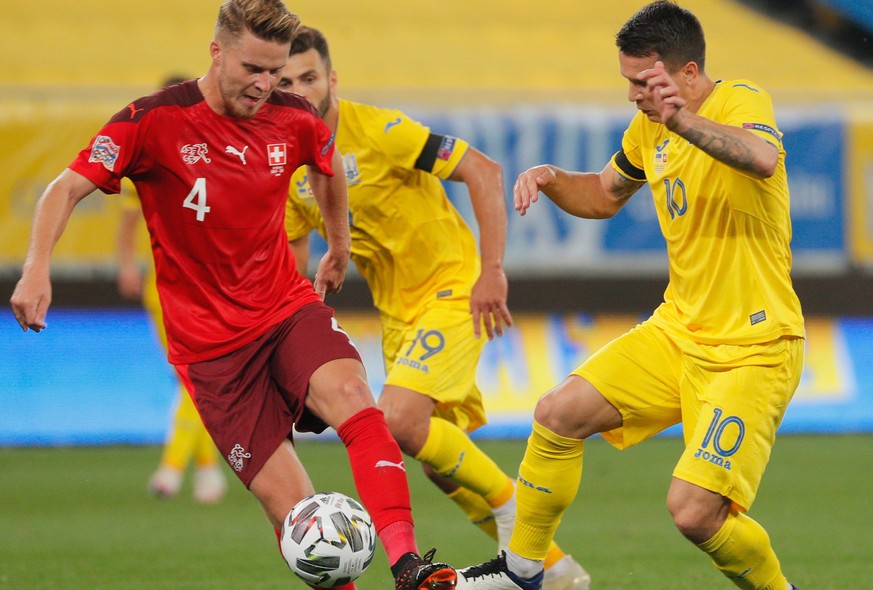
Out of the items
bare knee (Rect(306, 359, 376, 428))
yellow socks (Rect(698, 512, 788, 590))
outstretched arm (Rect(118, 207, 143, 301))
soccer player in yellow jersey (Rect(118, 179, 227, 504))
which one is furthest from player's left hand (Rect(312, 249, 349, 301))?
outstretched arm (Rect(118, 207, 143, 301))

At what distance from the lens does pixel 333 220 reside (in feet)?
17.1

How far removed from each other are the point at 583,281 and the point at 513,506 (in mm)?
7525

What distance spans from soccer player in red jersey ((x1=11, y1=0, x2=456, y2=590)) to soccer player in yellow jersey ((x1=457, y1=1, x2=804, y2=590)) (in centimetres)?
81

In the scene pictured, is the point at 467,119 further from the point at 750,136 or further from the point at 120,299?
the point at 750,136

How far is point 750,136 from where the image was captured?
4.30 meters

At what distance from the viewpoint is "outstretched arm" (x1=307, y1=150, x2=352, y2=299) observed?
201 inches

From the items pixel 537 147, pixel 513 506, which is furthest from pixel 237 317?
pixel 537 147

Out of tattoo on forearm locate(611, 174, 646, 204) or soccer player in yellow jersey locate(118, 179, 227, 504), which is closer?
tattoo on forearm locate(611, 174, 646, 204)

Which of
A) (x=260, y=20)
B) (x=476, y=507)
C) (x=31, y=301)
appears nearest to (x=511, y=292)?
(x=476, y=507)

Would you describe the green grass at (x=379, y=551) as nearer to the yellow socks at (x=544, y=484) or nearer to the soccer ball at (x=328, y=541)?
the yellow socks at (x=544, y=484)

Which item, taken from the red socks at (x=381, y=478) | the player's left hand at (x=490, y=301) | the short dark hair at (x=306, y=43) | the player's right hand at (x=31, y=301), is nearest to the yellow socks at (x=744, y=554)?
the red socks at (x=381, y=478)

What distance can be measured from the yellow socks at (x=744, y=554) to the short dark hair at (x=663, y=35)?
1.62 meters

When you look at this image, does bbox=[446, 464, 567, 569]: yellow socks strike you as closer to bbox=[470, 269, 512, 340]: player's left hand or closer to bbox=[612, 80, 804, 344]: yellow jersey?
bbox=[470, 269, 512, 340]: player's left hand

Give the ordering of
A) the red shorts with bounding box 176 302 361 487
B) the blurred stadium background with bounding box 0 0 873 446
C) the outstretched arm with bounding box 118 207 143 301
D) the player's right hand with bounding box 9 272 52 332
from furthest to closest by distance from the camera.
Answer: the blurred stadium background with bounding box 0 0 873 446
the outstretched arm with bounding box 118 207 143 301
the red shorts with bounding box 176 302 361 487
the player's right hand with bounding box 9 272 52 332
